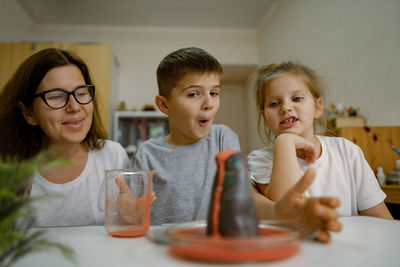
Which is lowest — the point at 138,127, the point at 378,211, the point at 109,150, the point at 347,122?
the point at 378,211

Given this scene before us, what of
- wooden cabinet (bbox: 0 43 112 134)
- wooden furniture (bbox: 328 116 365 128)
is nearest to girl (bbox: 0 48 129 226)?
wooden furniture (bbox: 328 116 365 128)

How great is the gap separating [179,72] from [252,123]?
3278 mm

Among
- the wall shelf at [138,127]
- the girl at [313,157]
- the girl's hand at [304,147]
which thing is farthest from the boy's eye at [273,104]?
the wall shelf at [138,127]

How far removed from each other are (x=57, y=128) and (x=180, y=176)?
0.46 meters

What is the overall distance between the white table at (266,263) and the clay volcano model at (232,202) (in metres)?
0.05

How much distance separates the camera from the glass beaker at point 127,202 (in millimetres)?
562

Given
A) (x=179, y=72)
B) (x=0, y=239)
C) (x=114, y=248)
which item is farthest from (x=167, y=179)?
(x=0, y=239)

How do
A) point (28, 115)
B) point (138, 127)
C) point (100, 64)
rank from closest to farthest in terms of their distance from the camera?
point (28, 115) → point (100, 64) → point (138, 127)

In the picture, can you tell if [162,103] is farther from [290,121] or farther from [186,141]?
[290,121]

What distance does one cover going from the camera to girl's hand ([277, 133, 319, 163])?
83 cm

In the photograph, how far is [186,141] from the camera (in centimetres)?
112

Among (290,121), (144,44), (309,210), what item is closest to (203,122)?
(290,121)

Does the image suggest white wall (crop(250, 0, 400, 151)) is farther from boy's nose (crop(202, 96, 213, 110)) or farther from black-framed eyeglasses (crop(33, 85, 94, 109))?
black-framed eyeglasses (crop(33, 85, 94, 109))

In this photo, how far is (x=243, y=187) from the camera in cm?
40
